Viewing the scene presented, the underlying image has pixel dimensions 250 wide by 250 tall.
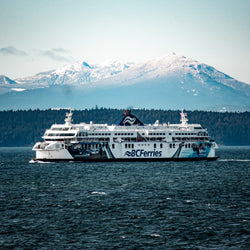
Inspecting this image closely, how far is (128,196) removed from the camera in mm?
51156

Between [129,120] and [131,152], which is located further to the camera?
[129,120]

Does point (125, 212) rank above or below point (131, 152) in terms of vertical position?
below

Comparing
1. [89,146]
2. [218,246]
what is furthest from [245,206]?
[89,146]

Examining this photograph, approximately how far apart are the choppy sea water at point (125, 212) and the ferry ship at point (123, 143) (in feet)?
59.3

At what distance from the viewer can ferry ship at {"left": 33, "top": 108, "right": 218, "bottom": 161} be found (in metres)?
89.2

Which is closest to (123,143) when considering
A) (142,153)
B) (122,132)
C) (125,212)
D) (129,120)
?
(122,132)

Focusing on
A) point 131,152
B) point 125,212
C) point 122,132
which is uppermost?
point 122,132

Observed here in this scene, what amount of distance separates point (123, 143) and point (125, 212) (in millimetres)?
50581

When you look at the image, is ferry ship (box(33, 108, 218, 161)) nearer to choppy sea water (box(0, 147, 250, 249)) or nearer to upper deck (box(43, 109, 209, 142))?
upper deck (box(43, 109, 209, 142))

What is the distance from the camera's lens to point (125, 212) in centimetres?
4219

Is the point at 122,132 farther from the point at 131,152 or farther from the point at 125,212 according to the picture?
the point at 125,212

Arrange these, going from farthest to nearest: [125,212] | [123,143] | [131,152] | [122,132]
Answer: [122,132] → [131,152] → [123,143] → [125,212]

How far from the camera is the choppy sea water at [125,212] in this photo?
32844 mm

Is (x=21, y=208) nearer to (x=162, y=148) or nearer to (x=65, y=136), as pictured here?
(x=65, y=136)
